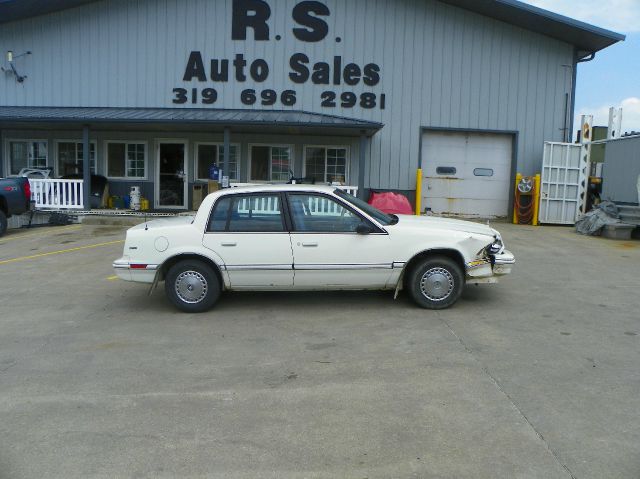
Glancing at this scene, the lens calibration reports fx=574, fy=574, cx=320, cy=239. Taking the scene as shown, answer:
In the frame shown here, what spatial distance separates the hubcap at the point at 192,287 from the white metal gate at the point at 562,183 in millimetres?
13721

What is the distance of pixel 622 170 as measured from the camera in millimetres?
15297

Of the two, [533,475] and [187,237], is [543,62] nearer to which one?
[187,237]

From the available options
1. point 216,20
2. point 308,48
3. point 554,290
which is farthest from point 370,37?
point 554,290

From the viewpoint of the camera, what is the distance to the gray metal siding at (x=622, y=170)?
14.7 metres

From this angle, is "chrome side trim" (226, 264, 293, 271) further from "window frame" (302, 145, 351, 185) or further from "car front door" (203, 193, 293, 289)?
"window frame" (302, 145, 351, 185)

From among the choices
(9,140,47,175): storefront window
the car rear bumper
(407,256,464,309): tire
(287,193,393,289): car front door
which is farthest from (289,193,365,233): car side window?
(9,140,47,175): storefront window

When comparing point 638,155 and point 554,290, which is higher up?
point 638,155

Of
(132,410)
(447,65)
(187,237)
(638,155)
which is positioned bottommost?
(132,410)

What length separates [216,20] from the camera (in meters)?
18.3

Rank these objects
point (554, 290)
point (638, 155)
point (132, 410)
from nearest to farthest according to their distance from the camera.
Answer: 1. point (132, 410)
2. point (554, 290)
3. point (638, 155)

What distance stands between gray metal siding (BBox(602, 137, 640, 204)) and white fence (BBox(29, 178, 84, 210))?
49.7 ft

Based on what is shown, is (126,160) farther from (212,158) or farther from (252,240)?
(252,240)

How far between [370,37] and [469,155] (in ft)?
16.3

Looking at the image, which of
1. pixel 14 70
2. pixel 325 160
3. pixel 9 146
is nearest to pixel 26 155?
pixel 9 146
